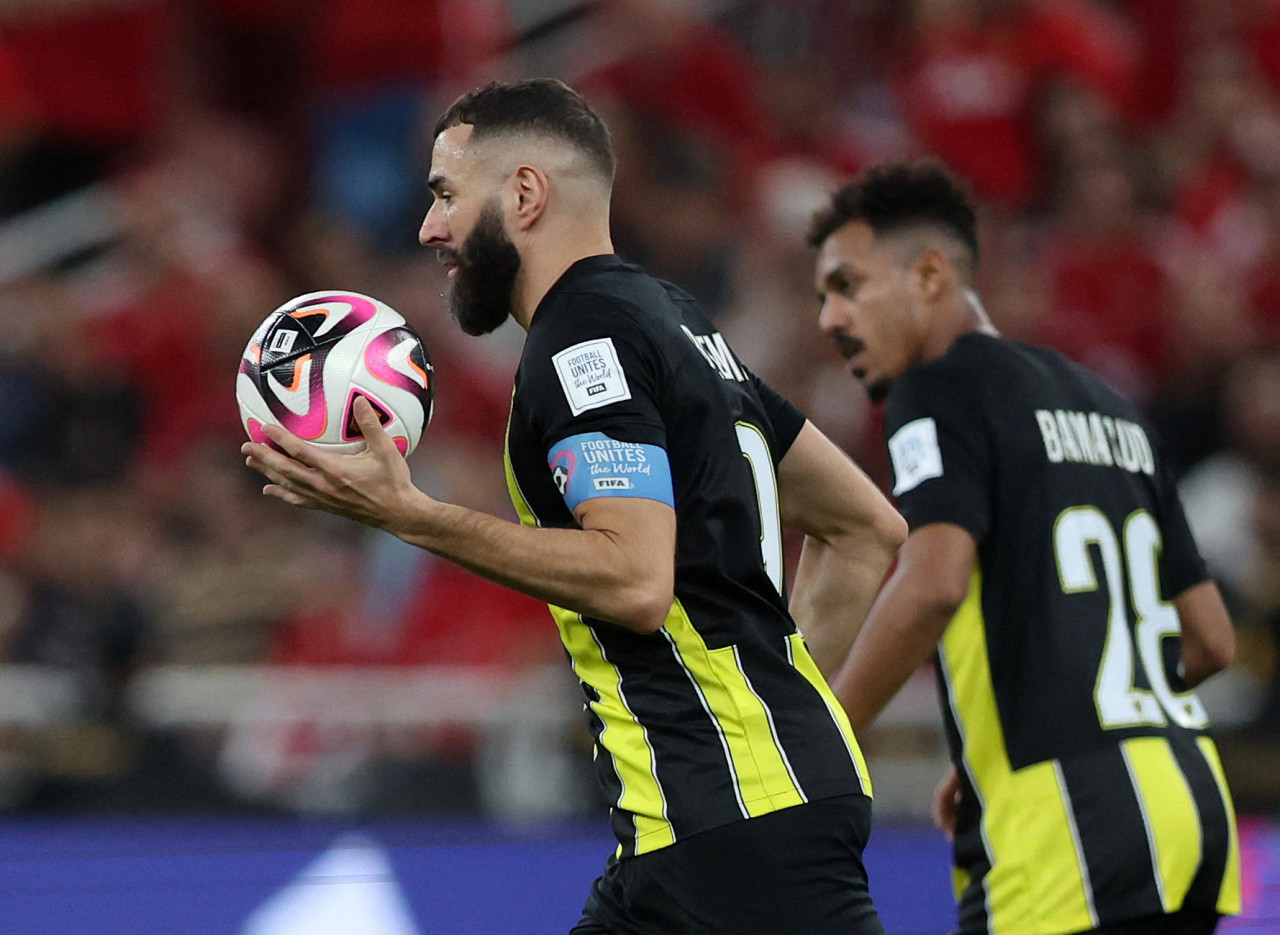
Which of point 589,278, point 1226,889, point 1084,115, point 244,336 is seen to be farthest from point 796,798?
point 1084,115

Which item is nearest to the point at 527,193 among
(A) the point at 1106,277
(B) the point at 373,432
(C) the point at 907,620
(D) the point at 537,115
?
(D) the point at 537,115

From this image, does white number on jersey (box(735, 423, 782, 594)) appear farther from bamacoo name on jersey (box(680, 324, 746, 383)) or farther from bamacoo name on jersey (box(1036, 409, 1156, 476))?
bamacoo name on jersey (box(1036, 409, 1156, 476))

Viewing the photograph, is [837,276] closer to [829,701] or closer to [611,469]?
[829,701]

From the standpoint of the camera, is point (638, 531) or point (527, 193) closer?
point (638, 531)

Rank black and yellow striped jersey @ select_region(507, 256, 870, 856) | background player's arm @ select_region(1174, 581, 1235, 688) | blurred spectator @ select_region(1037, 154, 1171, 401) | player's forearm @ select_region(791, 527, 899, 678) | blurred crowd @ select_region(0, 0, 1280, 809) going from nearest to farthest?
black and yellow striped jersey @ select_region(507, 256, 870, 856), player's forearm @ select_region(791, 527, 899, 678), background player's arm @ select_region(1174, 581, 1235, 688), blurred crowd @ select_region(0, 0, 1280, 809), blurred spectator @ select_region(1037, 154, 1171, 401)

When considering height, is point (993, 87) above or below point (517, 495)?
above

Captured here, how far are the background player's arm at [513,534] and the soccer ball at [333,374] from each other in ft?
0.49

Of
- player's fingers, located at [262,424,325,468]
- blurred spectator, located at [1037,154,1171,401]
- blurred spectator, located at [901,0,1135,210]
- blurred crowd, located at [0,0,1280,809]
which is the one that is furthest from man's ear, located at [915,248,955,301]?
blurred spectator, located at [901,0,1135,210]

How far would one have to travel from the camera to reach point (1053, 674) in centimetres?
365

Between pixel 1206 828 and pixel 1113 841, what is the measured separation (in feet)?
0.73

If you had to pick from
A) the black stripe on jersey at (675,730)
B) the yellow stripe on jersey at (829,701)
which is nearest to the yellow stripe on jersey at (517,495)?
the black stripe on jersey at (675,730)

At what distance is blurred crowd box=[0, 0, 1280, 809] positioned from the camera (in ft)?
22.7

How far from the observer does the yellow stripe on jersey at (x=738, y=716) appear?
9.37 ft

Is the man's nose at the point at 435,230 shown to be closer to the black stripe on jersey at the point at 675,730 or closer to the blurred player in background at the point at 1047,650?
the black stripe on jersey at the point at 675,730
